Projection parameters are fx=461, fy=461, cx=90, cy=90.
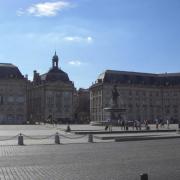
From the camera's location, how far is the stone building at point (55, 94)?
540 feet

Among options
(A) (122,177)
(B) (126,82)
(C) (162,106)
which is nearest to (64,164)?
(A) (122,177)

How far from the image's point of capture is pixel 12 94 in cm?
15375

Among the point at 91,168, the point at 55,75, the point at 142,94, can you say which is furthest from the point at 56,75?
the point at 91,168

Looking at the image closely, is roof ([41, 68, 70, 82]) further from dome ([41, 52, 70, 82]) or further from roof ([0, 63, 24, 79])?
roof ([0, 63, 24, 79])

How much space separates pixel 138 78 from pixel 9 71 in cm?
4794

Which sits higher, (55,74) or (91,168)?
(55,74)

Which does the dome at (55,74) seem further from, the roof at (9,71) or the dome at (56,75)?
the roof at (9,71)

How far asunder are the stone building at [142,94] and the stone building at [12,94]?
28.5 m

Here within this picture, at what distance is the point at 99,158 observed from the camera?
23.8 meters

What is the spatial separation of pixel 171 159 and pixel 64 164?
562cm

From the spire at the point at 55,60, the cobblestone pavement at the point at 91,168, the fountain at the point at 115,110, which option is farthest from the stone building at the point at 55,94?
the cobblestone pavement at the point at 91,168

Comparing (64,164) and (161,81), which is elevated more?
(161,81)

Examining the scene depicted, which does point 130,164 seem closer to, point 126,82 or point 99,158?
point 99,158

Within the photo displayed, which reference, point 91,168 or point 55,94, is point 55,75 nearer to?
point 55,94
